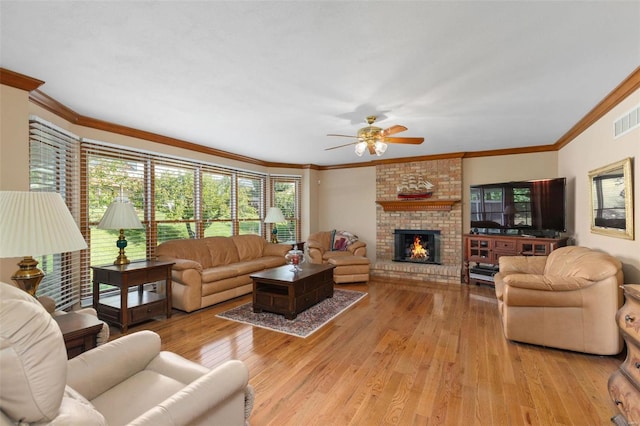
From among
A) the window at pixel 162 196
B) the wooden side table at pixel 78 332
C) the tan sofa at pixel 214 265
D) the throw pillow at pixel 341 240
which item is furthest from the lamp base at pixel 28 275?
A: the throw pillow at pixel 341 240

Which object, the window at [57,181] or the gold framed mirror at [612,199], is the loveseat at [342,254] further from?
the window at [57,181]

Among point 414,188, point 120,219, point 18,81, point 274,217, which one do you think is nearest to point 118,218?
point 120,219

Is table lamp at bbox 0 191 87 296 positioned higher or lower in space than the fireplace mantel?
lower

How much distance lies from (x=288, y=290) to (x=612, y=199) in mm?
3685

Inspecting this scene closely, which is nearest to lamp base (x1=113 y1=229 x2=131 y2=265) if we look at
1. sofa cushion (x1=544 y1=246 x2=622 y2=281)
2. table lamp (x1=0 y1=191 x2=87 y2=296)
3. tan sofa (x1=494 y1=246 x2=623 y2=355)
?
table lamp (x1=0 y1=191 x2=87 y2=296)

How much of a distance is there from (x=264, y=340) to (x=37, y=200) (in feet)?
7.38

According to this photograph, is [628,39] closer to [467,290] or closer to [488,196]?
[488,196]

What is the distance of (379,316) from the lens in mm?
3850

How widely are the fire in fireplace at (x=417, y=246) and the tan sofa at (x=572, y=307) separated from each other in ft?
10.1

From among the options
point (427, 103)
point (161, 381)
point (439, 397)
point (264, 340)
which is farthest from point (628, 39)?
point (264, 340)

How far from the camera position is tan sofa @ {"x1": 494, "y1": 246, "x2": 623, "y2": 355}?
2705 millimetres

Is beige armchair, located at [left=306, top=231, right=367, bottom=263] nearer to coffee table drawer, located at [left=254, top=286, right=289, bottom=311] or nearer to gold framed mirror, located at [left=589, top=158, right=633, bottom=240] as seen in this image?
coffee table drawer, located at [left=254, top=286, right=289, bottom=311]

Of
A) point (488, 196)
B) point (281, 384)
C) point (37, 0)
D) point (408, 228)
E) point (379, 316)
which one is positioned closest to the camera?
point (37, 0)

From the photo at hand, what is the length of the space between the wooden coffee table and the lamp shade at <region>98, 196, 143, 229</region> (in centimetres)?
158
